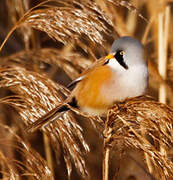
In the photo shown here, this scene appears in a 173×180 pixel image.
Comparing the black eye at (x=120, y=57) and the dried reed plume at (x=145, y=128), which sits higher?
the black eye at (x=120, y=57)

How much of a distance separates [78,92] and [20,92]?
33 cm

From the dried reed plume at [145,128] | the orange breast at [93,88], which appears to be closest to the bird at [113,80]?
the orange breast at [93,88]

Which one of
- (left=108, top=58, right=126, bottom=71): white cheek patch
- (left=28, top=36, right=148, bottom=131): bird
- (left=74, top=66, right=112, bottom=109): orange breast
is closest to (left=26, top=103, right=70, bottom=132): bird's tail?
(left=28, top=36, right=148, bottom=131): bird

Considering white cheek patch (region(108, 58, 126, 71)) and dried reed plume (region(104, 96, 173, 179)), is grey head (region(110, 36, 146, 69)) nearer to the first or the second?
white cheek patch (region(108, 58, 126, 71))

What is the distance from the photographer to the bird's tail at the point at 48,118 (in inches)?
54.7

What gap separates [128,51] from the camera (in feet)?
5.14

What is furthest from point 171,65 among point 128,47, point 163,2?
point 128,47

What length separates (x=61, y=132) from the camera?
1354 millimetres

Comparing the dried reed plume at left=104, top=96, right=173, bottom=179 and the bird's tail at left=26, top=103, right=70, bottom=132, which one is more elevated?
the bird's tail at left=26, top=103, right=70, bottom=132

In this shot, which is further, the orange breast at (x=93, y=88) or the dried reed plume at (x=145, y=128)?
the orange breast at (x=93, y=88)

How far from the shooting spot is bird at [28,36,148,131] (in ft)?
5.07

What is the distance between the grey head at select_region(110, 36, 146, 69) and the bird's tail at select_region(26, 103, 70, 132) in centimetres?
32

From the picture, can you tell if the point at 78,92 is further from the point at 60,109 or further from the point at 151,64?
the point at 151,64

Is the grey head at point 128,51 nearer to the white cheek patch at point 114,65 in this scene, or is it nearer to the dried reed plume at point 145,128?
the white cheek patch at point 114,65
